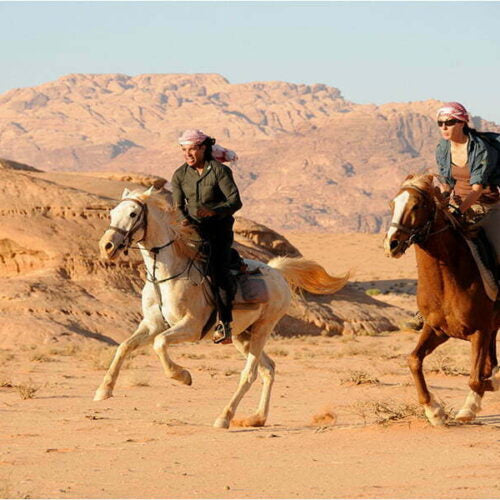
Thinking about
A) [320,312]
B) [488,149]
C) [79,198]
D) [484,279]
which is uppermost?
[488,149]

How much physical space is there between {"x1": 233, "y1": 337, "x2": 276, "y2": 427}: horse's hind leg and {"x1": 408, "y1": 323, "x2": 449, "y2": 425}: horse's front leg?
2.06 metres

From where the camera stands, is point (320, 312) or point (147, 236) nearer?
point (147, 236)

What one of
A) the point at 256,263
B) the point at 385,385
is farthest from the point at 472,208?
the point at 385,385

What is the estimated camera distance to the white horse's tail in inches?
549

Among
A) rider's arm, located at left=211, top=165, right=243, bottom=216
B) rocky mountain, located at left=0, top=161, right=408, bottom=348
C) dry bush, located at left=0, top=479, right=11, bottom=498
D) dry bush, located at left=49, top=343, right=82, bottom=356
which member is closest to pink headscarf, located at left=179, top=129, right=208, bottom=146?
rider's arm, located at left=211, top=165, right=243, bottom=216

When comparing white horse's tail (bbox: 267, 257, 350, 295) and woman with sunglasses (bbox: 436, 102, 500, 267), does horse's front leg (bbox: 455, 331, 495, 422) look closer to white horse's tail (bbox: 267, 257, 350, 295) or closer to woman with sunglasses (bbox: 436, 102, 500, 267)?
woman with sunglasses (bbox: 436, 102, 500, 267)

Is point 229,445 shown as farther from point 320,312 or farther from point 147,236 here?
point 320,312

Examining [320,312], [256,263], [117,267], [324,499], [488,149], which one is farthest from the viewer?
[320,312]

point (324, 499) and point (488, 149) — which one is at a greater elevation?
point (488, 149)

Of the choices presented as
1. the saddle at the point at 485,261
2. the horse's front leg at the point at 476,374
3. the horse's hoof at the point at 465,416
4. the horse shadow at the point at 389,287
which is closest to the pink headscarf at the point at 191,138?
the saddle at the point at 485,261

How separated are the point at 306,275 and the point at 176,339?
3548 mm

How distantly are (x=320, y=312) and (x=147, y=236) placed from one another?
60.4ft

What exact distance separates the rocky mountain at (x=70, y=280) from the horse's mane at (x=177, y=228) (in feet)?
35.4

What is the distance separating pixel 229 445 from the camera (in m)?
9.95
